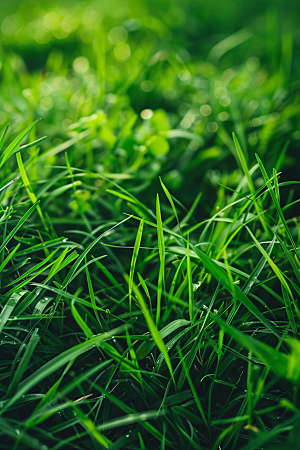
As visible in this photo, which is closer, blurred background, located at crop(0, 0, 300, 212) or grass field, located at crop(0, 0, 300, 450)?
grass field, located at crop(0, 0, 300, 450)

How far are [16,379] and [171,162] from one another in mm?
843

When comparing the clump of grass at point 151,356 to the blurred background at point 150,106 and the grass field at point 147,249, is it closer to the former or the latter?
the grass field at point 147,249

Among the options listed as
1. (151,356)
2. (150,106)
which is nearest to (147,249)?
(151,356)

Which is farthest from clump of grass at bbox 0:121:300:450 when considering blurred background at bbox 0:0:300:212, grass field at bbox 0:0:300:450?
blurred background at bbox 0:0:300:212

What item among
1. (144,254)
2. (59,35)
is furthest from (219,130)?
(59,35)

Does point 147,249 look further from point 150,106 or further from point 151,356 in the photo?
point 150,106

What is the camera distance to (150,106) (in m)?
1.40

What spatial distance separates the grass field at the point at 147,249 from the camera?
573 mm

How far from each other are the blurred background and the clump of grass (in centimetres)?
29

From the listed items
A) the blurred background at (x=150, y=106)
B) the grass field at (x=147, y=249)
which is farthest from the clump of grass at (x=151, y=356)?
the blurred background at (x=150, y=106)

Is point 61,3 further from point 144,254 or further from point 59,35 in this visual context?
point 144,254

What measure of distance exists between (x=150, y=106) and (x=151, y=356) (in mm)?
1085

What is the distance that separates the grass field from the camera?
0.57 m

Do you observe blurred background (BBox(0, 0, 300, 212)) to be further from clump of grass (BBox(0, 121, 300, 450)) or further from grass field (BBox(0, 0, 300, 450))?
clump of grass (BBox(0, 121, 300, 450))
